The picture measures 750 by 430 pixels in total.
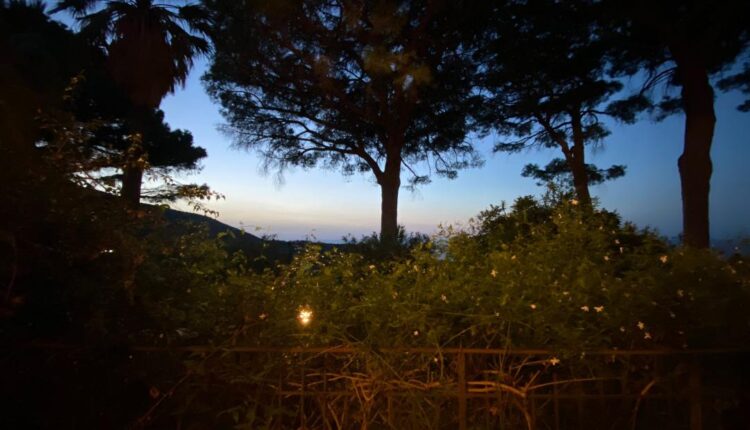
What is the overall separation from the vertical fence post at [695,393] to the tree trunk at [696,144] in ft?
26.9

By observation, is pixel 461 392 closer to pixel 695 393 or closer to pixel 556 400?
pixel 556 400

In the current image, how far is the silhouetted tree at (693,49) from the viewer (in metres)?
10.4

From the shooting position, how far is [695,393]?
3410 millimetres

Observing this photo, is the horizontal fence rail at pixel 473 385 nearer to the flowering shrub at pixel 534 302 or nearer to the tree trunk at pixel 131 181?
the flowering shrub at pixel 534 302

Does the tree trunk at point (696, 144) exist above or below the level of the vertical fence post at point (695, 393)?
above

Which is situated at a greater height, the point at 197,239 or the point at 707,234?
the point at 707,234

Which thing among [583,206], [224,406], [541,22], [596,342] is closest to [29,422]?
[224,406]

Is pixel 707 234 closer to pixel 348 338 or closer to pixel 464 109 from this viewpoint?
pixel 464 109

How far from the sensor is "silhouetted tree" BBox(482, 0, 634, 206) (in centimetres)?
1178

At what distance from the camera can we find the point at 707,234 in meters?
10.9

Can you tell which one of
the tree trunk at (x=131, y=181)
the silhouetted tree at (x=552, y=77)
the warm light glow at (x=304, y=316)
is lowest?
the warm light glow at (x=304, y=316)

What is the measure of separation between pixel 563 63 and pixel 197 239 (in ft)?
34.7

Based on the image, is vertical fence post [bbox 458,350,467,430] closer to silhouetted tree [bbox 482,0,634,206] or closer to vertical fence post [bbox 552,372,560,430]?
vertical fence post [bbox 552,372,560,430]

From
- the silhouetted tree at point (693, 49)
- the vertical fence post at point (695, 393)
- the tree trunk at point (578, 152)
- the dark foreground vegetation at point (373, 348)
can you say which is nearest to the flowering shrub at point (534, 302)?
the dark foreground vegetation at point (373, 348)
